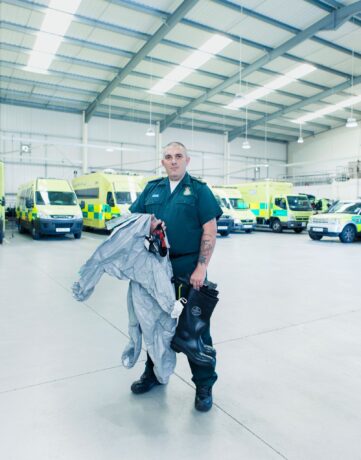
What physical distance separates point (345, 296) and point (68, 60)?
47.8ft

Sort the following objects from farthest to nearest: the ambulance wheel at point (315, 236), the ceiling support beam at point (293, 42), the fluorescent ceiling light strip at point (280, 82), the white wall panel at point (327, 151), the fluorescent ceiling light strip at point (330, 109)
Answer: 1. the white wall panel at point (327, 151)
2. the fluorescent ceiling light strip at point (330, 109)
3. the fluorescent ceiling light strip at point (280, 82)
4. the ambulance wheel at point (315, 236)
5. the ceiling support beam at point (293, 42)

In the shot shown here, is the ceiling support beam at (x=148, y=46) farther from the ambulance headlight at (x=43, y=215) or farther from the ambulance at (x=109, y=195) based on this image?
the ambulance headlight at (x=43, y=215)

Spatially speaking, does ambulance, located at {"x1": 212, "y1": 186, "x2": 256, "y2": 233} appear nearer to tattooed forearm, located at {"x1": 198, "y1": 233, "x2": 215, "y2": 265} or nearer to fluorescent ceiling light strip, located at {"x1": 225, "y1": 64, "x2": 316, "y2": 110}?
fluorescent ceiling light strip, located at {"x1": 225, "y1": 64, "x2": 316, "y2": 110}

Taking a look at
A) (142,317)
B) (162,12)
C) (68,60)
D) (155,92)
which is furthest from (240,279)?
(155,92)

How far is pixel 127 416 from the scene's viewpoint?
6.48 feet

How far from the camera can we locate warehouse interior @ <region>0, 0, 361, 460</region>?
1919 mm

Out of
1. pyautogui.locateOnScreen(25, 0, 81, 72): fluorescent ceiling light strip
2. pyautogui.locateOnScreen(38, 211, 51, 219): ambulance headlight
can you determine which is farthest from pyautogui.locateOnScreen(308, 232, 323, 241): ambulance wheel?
pyautogui.locateOnScreen(25, 0, 81, 72): fluorescent ceiling light strip

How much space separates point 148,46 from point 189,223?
13017 millimetres

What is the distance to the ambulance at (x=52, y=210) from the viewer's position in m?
11.2

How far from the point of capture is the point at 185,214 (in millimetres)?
2088

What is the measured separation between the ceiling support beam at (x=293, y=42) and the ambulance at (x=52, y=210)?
31.0ft

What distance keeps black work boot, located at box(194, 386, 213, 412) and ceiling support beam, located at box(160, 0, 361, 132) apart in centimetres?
1199

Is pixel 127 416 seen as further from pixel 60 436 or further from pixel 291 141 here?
pixel 291 141

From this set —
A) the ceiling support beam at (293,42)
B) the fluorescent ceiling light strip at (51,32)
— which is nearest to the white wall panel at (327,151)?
the ceiling support beam at (293,42)
